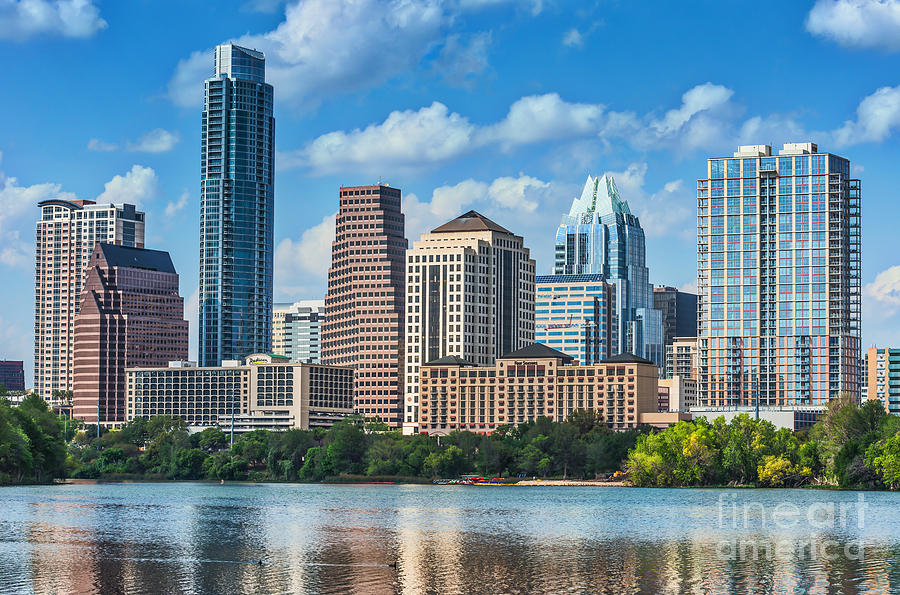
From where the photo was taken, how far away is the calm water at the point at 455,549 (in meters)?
83.0

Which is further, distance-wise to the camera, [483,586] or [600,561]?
[600,561]

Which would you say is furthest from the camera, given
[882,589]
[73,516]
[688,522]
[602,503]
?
[602,503]

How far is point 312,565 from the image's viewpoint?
9188 cm

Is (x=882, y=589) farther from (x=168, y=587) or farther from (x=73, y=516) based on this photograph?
(x=73, y=516)

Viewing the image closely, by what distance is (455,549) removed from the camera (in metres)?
106

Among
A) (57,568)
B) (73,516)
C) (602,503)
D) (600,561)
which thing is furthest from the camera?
(602,503)

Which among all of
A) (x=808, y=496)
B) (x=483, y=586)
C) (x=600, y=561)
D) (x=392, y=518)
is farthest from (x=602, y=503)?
(x=483, y=586)

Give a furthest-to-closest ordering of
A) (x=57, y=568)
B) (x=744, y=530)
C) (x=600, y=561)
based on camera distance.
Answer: (x=744, y=530)
(x=600, y=561)
(x=57, y=568)

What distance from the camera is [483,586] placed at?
82250mm

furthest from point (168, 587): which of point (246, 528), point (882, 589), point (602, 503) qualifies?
point (602, 503)

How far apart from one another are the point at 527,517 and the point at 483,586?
68834mm

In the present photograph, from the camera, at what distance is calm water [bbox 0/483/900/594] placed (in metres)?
83.0

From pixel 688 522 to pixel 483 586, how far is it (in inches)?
2278

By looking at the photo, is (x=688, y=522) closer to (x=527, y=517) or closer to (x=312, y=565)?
(x=527, y=517)
